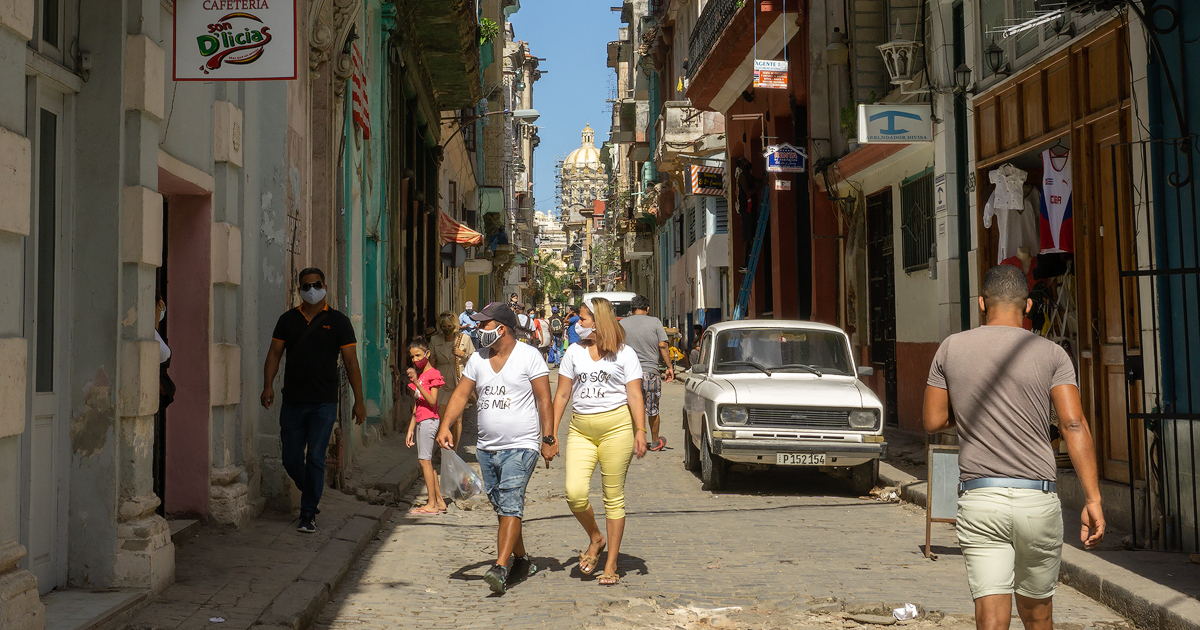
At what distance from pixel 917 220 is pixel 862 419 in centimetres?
557

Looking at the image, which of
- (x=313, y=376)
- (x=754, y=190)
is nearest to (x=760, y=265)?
(x=754, y=190)

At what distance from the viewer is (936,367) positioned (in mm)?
4859

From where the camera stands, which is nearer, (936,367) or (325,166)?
(936,367)

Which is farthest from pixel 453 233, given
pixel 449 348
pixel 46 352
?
pixel 46 352

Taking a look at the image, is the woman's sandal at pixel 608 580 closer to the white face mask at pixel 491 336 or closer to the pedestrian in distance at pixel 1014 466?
the white face mask at pixel 491 336

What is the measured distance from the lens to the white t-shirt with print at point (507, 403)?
7.14 m

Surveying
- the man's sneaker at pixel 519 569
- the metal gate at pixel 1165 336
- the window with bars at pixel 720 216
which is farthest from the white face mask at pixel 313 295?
the window with bars at pixel 720 216

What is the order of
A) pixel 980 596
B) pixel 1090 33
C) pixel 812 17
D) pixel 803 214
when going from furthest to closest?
pixel 803 214, pixel 812 17, pixel 1090 33, pixel 980 596

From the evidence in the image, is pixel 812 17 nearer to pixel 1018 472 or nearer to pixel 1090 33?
pixel 1090 33

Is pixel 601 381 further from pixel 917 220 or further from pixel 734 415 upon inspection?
pixel 917 220

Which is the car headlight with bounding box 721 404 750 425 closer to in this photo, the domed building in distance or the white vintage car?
the white vintage car

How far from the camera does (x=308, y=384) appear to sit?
27.8 feet

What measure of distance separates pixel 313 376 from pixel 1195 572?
6.03m

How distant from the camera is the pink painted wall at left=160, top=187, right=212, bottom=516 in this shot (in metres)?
8.16
